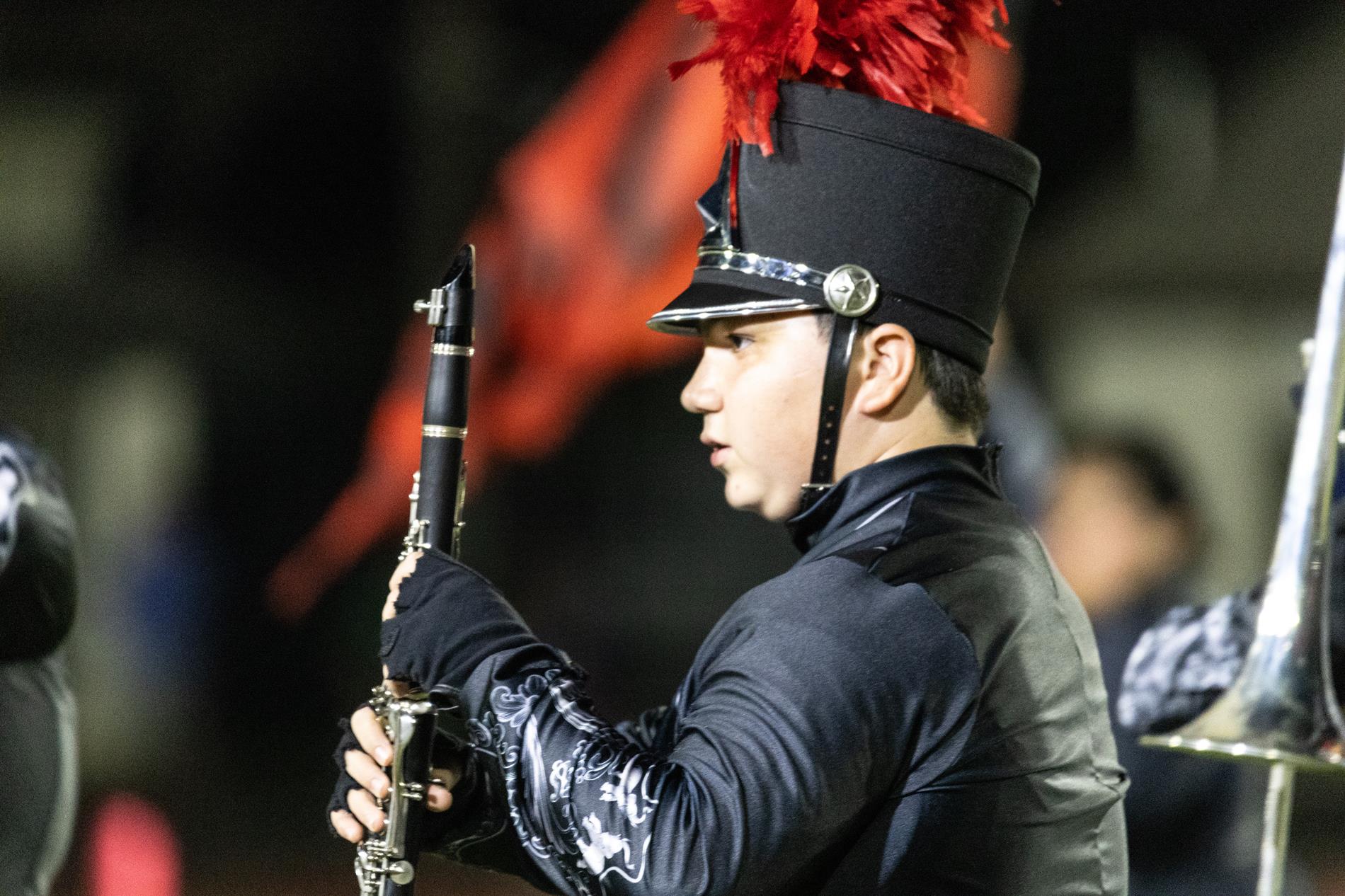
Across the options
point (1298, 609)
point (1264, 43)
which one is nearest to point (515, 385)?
point (1264, 43)

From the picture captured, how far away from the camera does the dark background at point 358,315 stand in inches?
185

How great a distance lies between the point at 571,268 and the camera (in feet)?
16.8

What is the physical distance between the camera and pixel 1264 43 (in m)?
4.81

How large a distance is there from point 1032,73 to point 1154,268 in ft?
2.66

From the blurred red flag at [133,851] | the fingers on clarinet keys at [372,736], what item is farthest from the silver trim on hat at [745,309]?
the blurred red flag at [133,851]

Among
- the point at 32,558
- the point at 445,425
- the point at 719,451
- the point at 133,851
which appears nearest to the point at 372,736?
the point at 445,425

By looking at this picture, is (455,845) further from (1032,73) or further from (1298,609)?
(1032,73)

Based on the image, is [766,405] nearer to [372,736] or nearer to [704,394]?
[704,394]

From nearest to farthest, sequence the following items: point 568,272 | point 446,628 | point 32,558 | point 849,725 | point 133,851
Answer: point 849,725, point 446,628, point 32,558, point 133,851, point 568,272

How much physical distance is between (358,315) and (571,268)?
767 millimetres

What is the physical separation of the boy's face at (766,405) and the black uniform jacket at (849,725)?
2.6 inches

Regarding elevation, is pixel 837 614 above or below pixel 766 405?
below

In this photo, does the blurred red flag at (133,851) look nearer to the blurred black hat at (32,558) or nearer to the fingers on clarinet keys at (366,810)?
the blurred black hat at (32,558)

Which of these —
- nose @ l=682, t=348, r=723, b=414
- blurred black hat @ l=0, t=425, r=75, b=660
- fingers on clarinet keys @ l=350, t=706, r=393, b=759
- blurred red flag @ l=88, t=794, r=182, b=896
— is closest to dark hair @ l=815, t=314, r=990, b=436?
nose @ l=682, t=348, r=723, b=414
